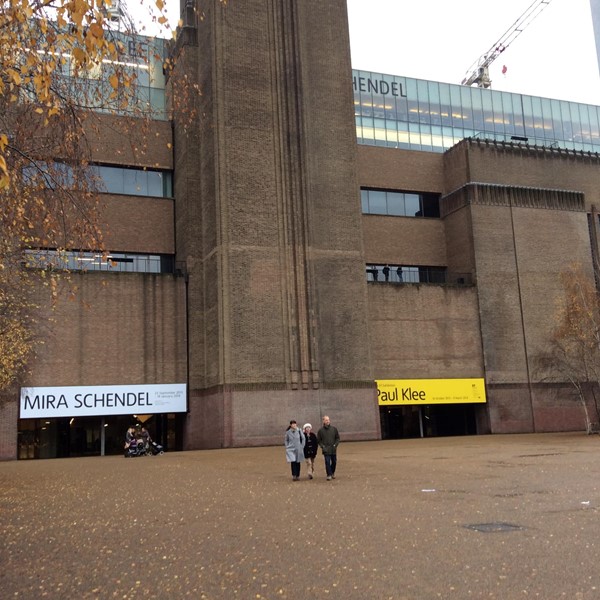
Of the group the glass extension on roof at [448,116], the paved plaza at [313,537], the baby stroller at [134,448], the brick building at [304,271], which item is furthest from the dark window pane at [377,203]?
the paved plaza at [313,537]

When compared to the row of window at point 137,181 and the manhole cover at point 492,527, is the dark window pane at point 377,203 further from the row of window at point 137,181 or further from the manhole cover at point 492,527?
the manhole cover at point 492,527

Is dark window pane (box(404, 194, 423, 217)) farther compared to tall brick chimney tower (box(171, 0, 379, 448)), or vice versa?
dark window pane (box(404, 194, 423, 217))

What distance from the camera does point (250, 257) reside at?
3934 centimetres

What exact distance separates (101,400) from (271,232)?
13.0m

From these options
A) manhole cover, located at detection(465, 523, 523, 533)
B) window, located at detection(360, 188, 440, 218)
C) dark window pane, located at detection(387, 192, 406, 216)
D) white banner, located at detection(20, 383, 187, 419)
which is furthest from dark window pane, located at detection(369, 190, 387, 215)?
manhole cover, located at detection(465, 523, 523, 533)

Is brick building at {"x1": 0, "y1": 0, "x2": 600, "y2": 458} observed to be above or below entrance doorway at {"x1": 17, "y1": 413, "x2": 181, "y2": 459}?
above

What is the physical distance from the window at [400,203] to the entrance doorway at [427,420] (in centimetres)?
1325

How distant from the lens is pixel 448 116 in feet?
187

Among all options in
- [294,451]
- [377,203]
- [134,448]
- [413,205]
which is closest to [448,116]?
[413,205]

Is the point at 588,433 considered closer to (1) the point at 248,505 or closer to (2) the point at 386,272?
(2) the point at 386,272

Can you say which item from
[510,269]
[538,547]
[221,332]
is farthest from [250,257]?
[538,547]

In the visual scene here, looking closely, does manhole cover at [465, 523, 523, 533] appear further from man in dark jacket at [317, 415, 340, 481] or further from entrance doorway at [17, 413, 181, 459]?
entrance doorway at [17, 413, 181, 459]

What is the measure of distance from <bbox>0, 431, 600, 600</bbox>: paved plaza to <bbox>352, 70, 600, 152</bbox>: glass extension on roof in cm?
3877

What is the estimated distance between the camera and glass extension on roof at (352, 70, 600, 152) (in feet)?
178
